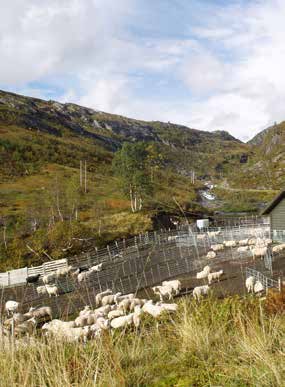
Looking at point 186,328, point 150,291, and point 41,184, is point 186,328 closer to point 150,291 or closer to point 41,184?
point 150,291

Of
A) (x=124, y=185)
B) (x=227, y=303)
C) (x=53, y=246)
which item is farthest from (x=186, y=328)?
(x=124, y=185)

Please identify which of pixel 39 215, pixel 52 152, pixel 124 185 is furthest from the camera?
pixel 52 152

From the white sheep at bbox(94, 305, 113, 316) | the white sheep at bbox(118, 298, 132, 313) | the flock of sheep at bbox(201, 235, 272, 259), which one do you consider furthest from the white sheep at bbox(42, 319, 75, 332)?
the flock of sheep at bbox(201, 235, 272, 259)

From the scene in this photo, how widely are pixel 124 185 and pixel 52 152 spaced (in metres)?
42.0

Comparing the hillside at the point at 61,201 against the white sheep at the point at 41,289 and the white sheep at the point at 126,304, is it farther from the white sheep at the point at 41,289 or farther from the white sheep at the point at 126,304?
the white sheep at the point at 126,304

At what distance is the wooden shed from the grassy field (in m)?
26.6

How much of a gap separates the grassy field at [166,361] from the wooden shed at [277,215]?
26.6 meters

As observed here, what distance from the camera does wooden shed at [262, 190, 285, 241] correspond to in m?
30.3

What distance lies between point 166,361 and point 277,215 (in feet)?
93.1

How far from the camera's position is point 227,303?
6484 mm

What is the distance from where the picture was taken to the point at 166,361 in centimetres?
438

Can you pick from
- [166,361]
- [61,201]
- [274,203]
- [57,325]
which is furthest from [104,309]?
[61,201]

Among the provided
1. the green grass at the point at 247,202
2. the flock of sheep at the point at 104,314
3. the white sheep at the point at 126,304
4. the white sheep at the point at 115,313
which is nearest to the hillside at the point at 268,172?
the green grass at the point at 247,202

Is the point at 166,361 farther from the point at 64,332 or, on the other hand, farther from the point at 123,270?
the point at 123,270
